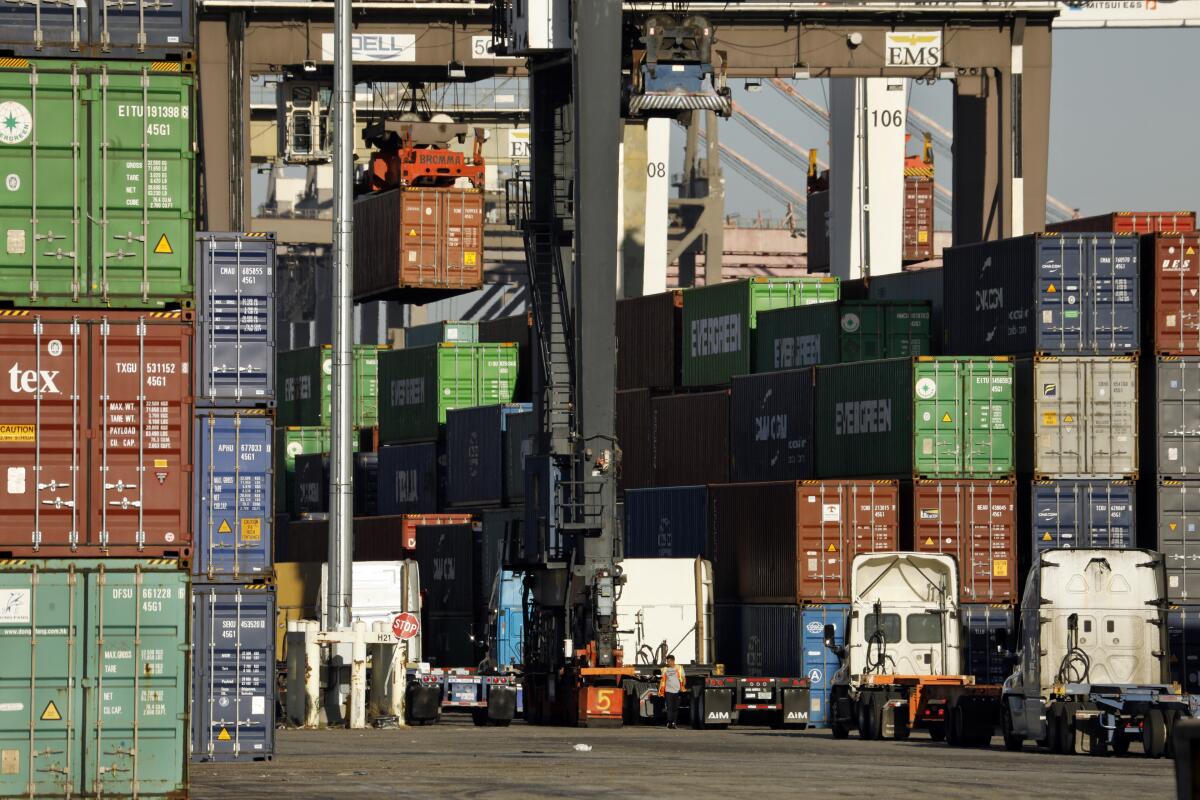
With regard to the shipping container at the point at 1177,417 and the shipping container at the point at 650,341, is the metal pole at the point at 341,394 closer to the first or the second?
the shipping container at the point at 1177,417

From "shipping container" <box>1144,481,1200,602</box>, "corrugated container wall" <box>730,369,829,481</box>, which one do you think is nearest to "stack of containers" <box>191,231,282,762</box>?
"shipping container" <box>1144,481,1200,602</box>

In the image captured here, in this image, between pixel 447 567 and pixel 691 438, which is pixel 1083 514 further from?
pixel 447 567

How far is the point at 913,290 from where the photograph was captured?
5409 centimetres

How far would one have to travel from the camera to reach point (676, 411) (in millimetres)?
55656

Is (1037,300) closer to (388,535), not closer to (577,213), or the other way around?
(577,213)

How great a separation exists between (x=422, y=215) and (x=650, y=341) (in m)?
6.63

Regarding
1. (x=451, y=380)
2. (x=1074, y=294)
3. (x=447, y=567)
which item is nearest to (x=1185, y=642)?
(x=1074, y=294)

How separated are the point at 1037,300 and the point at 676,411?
512 inches

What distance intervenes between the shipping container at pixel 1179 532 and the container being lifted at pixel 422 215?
19675 millimetres

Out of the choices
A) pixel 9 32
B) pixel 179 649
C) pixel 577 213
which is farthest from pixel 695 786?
pixel 577 213

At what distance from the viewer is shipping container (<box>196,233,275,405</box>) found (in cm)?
3212

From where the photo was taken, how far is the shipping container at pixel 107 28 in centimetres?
2309

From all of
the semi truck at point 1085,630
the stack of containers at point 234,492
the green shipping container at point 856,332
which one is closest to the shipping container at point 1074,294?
the green shipping container at point 856,332

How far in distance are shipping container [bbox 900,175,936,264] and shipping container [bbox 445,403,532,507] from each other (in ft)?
97.7
